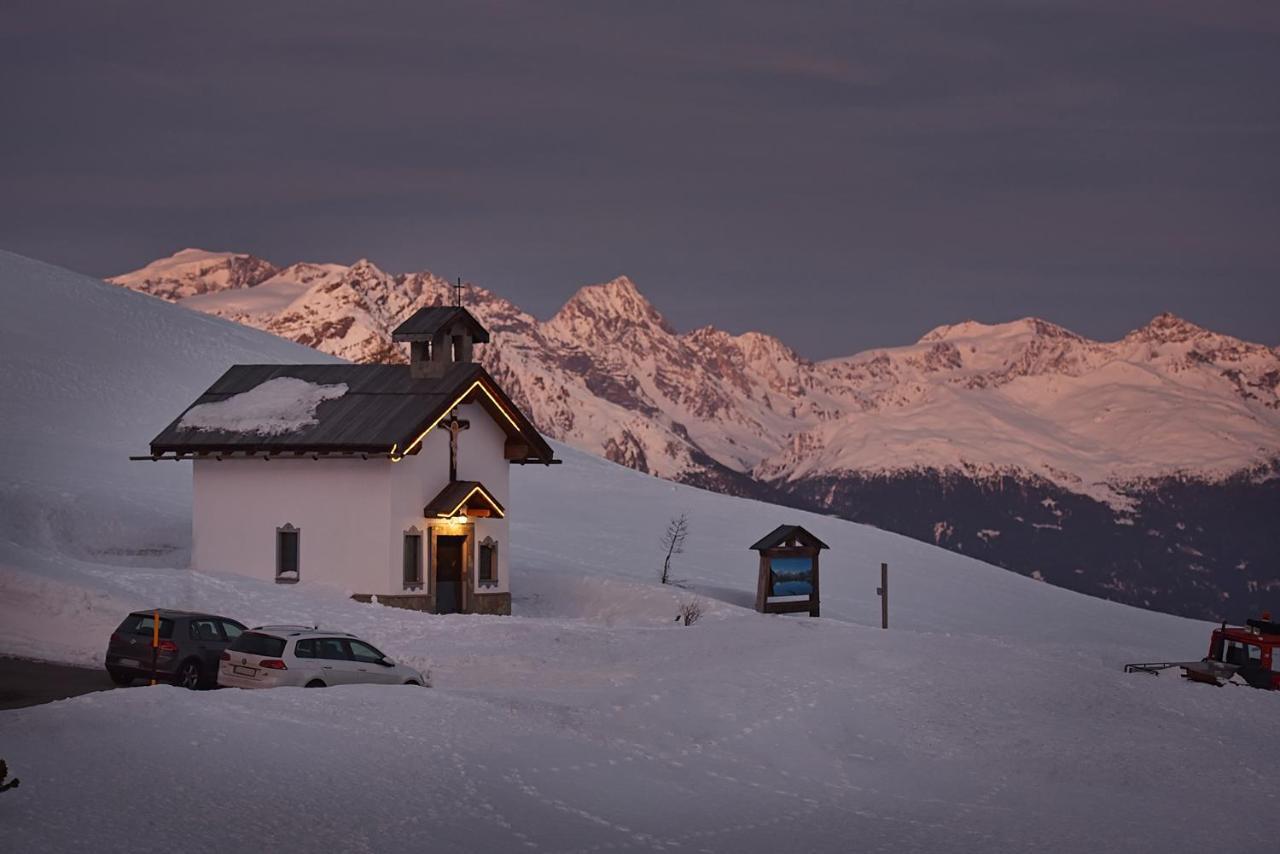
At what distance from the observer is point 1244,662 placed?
44500 millimetres

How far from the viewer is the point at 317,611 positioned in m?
46.8

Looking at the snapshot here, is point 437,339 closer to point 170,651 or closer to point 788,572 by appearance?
point 788,572

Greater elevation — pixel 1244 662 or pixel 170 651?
pixel 170 651

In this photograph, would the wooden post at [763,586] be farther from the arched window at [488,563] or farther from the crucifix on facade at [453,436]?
the crucifix on facade at [453,436]

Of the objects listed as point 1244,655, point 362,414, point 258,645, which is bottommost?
point 1244,655

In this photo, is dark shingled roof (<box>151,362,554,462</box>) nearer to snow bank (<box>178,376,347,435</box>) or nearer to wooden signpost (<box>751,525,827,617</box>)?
snow bank (<box>178,376,347,435</box>)

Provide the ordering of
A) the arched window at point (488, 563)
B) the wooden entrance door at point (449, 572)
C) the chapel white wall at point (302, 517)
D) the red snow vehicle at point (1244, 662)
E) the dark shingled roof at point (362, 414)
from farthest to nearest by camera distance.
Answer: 1. the arched window at point (488, 563)
2. the wooden entrance door at point (449, 572)
3. the dark shingled roof at point (362, 414)
4. the chapel white wall at point (302, 517)
5. the red snow vehicle at point (1244, 662)

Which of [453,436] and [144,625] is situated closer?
[144,625]

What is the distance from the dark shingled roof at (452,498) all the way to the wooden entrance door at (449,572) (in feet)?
4.12

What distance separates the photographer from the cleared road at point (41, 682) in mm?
31328

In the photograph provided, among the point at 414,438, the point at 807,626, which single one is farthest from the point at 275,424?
the point at 807,626

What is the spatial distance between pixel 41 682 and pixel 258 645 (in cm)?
462

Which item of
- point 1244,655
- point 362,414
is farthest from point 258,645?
point 1244,655

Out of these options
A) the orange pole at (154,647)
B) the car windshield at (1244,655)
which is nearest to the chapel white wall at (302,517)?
the orange pole at (154,647)
